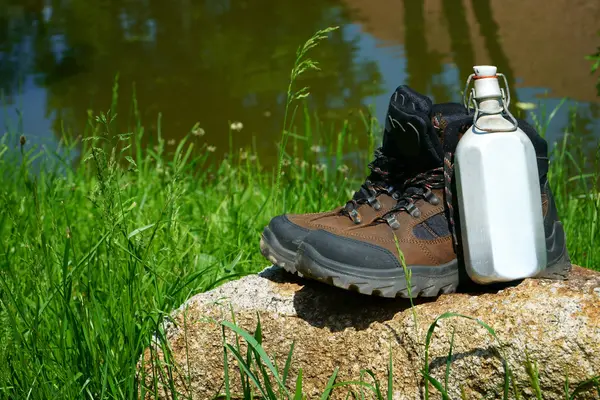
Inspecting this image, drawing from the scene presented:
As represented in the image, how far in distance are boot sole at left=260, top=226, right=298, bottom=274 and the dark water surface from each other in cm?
306

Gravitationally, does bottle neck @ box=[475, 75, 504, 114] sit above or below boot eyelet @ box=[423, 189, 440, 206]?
above

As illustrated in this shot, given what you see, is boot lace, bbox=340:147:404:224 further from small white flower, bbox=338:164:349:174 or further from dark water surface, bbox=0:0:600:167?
dark water surface, bbox=0:0:600:167

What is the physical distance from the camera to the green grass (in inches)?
81.2

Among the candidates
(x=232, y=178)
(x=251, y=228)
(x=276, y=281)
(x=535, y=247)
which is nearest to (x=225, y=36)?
(x=232, y=178)

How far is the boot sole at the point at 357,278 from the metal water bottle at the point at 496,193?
12cm

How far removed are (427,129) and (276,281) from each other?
68 cm

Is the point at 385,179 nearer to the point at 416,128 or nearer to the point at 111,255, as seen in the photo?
the point at 416,128

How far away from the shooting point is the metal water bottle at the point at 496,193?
1.97 meters

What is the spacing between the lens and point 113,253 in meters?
2.31

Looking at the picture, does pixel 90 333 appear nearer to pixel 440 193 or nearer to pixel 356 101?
pixel 440 193

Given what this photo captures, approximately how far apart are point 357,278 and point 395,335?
203 mm

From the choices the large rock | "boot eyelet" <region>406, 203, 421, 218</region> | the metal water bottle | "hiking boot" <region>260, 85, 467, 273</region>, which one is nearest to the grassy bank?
the large rock

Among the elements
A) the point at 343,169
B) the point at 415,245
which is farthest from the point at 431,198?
the point at 343,169

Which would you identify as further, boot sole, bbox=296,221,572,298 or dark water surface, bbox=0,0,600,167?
dark water surface, bbox=0,0,600,167
